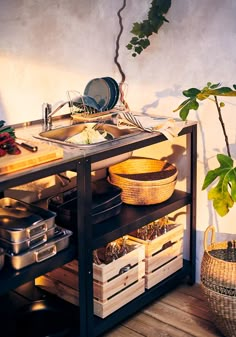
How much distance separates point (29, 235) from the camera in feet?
7.00

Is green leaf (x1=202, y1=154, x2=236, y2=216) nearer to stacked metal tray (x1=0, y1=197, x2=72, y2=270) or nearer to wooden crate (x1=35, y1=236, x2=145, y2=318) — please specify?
wooden crate (x1=35, y1=236, x2=145, y2=318)

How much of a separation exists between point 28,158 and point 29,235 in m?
0.32

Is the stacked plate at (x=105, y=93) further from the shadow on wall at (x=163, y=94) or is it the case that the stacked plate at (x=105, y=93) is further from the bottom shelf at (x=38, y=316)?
the bottom shelf at (x=38, y=316)

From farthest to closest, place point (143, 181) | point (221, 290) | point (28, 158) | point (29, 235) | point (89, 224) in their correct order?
point (143, 181) → point (221, 290) → point (89, 224) → point (29, 235) → point (28, 158)

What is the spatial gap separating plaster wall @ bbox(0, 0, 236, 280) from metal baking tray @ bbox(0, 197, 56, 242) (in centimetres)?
80

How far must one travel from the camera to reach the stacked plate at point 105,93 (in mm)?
2861

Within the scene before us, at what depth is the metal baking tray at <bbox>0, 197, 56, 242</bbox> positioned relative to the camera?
2107 millimetres

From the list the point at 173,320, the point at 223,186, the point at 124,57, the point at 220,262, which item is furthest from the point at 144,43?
the point at 173,320

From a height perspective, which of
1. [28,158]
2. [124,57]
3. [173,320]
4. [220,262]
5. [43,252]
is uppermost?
[124,57]

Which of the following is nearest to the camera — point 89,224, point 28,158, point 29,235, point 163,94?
point 28,158

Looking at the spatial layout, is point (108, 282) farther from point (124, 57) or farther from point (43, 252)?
point (124, 57)

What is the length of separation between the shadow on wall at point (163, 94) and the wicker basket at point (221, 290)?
90 centimetres

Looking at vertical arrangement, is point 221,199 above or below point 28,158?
below

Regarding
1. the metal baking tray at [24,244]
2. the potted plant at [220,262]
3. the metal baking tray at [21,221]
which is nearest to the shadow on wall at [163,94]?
the potted plant at [220,262]
